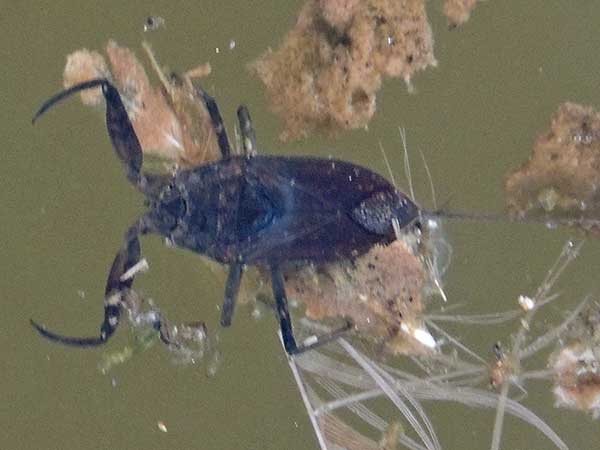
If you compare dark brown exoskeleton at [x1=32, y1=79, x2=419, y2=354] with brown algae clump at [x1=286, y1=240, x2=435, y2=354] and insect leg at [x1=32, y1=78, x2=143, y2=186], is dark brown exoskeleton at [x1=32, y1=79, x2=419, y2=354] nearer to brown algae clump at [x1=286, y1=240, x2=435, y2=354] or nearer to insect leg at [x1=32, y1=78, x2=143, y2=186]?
insect leg at [x1=32, y1=78, x2=143, y2=186]

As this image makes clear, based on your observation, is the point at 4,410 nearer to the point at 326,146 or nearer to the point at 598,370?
the point at 326,146

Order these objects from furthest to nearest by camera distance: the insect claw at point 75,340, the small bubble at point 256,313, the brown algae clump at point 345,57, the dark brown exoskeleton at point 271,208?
the small bubble at point 256,313, the insect claw at point 75,340, the brown algae clump at point 345,57, the dark brown exoskeleton at point 271,208

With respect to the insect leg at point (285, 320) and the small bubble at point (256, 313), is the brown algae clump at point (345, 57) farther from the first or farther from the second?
the small bubble at point (256, 313)

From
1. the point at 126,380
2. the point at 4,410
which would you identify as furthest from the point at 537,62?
the point at 4,410

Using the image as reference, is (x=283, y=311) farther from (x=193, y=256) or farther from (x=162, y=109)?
(x=162, y=109)

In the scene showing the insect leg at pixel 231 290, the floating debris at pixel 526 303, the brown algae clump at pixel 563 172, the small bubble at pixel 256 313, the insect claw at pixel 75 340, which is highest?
the brown algae clump at pixel 563 172

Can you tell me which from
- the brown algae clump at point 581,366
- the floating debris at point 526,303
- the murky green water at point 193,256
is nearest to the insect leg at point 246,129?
the murky green water at point 193,256
